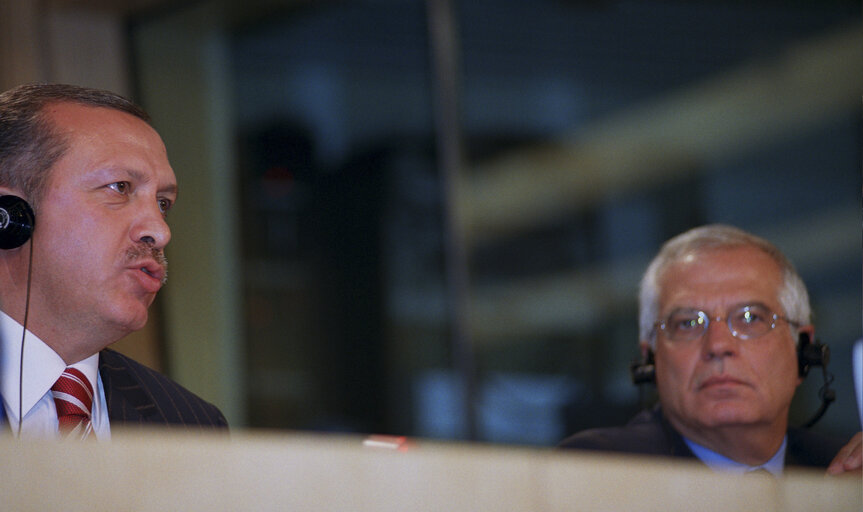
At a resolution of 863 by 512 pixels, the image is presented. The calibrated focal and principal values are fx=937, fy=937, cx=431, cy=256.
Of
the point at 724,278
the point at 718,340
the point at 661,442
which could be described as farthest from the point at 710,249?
the point at 661,442

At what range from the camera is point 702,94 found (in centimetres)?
352

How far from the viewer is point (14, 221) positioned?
3.78 feet

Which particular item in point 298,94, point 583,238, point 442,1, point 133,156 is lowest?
point 583,238

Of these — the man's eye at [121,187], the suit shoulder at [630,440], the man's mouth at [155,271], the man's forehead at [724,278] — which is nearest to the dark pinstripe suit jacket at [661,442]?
the suit shoulder at [630,440]

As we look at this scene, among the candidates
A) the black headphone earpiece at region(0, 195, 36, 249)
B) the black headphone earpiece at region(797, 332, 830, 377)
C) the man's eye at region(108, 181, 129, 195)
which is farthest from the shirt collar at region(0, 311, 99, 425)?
the black headphone earpiece at region(797, 332, 830, 377)

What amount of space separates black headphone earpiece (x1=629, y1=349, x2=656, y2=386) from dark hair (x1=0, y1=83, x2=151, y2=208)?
3.53 feet

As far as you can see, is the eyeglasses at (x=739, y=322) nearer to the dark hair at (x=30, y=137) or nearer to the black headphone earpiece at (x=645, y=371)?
the black headphone earpiece at (x=645, y=371)

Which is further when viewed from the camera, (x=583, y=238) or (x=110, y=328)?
(x=583, y=238)

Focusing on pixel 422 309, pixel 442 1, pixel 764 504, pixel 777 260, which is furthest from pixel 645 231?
pixel 764 504

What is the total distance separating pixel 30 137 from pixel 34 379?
31 centimetres

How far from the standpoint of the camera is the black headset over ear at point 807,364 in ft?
5.58

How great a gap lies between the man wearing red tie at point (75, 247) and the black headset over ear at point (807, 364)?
93 cm

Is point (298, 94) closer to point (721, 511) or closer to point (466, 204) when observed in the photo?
point (466, 204)

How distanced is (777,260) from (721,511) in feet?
4.11
